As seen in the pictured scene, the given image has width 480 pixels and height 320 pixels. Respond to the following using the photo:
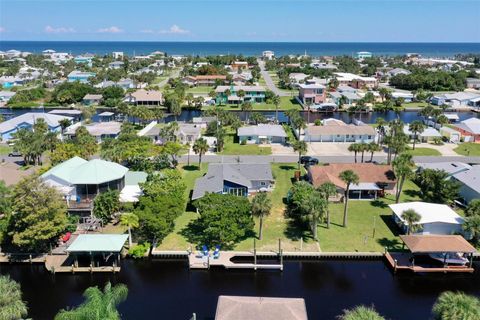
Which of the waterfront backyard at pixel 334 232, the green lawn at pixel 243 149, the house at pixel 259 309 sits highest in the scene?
the green lawn at pixel 243 149

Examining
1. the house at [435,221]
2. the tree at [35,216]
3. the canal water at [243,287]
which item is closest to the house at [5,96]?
the tree at [35,216]

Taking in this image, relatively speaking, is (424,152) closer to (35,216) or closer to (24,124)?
(35,216)

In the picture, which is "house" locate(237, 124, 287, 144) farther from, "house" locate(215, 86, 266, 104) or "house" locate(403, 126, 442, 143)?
"house" locate(215, 86, 266, 104)

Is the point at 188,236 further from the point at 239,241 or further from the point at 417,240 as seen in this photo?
the point at 417,240

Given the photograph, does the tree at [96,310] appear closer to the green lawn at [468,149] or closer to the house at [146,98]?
the green lawn at [468,149]

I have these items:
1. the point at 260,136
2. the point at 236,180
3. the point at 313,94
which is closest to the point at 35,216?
the point at 236,180

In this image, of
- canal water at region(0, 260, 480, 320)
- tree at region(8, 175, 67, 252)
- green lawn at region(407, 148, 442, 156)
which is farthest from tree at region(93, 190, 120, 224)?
green lawn at region(407, 148, 442, 156)
